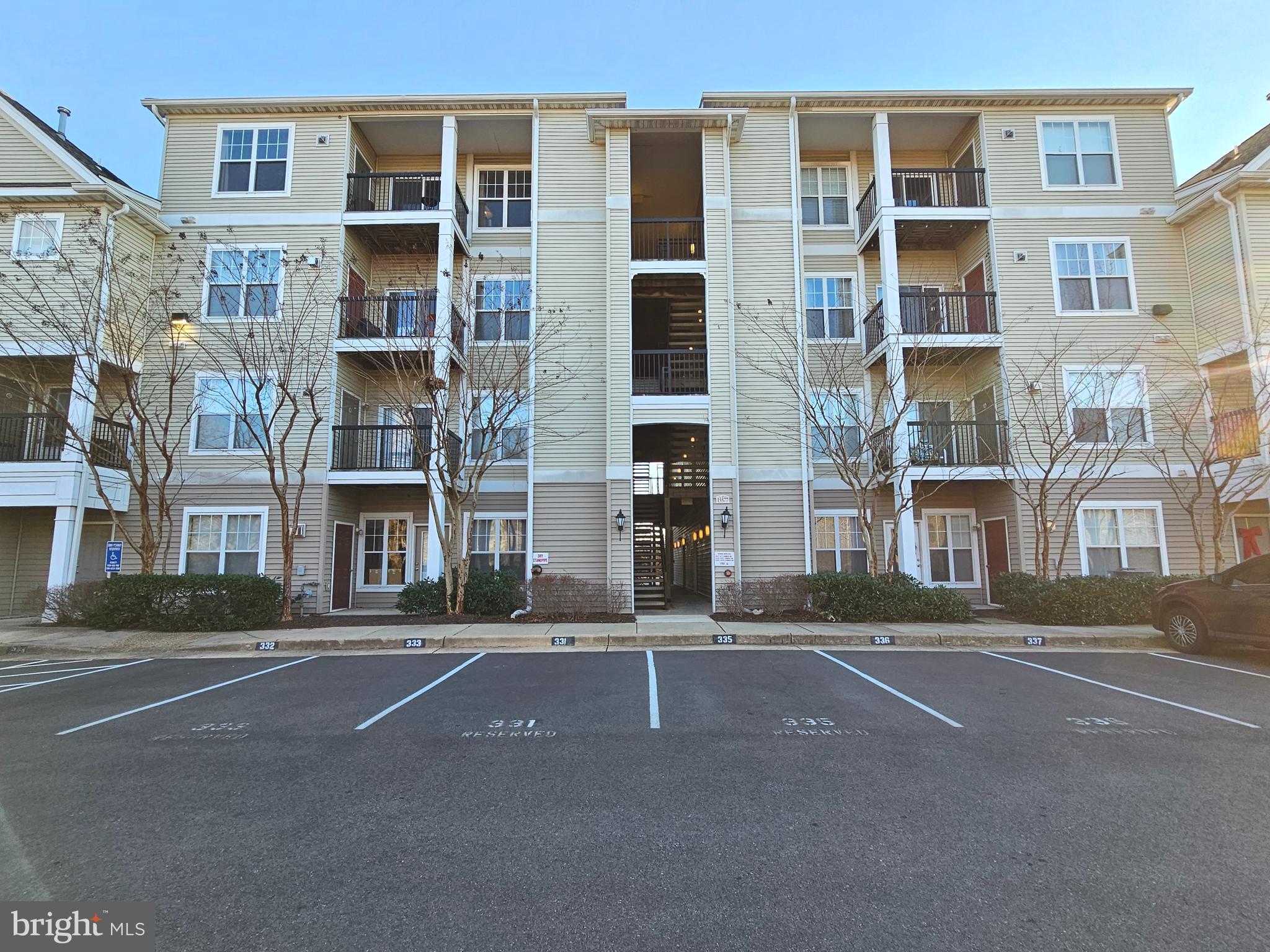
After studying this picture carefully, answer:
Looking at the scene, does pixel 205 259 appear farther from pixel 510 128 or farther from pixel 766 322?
pixel 766 322

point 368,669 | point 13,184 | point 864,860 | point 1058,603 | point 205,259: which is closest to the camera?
point 864,860

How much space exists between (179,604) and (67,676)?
3625 millimetres

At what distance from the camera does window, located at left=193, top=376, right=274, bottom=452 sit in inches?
595

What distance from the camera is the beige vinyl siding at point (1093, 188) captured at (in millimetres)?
15953

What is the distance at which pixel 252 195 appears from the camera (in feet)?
52.1

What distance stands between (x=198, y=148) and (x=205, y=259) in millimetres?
3055

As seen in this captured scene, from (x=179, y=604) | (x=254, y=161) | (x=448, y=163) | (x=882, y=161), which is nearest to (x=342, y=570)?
(x=179, y=604)

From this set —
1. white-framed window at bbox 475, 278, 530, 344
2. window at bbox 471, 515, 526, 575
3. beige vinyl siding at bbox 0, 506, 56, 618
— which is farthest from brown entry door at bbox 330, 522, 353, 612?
beige vinyl siding at bbox 0, 506, 56, 618

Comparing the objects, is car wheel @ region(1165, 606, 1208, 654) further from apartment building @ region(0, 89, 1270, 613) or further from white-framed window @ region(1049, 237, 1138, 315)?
white-framed window @ region(1049, 237, 1138, 315)

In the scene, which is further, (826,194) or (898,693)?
(826,194)

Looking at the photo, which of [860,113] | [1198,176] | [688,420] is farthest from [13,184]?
[1198,176]

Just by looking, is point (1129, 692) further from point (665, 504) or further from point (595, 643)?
point (665, 504)

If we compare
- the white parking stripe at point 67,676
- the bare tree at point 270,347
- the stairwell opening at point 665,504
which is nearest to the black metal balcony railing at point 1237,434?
the stairwell opening at point 665,504

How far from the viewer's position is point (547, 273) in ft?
52.6
